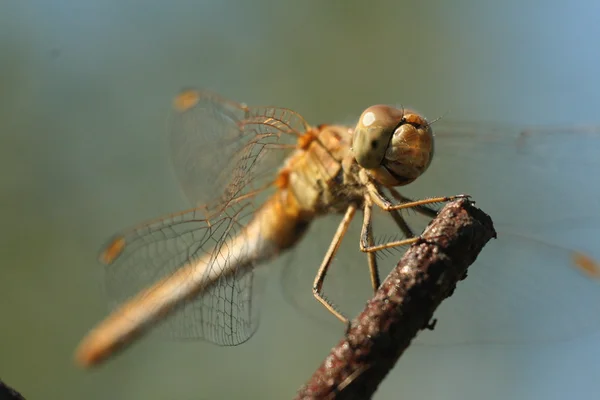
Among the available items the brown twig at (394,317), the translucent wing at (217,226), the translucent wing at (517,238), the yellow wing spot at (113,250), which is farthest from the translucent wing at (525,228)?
the brown twig at (394,317)

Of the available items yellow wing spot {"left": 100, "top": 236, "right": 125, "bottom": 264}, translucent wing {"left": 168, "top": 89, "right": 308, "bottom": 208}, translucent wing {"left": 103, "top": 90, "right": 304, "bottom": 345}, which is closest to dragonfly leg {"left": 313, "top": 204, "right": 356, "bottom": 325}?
translucent wing {"left": 103, "top": 90, "right": 304, "bottom": 345}

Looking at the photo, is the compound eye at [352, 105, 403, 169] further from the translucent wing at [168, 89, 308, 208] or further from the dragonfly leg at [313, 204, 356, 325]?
the translucent wing at [168, 89, 308, 208]

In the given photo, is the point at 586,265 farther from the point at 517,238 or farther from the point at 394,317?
the point at 394,317

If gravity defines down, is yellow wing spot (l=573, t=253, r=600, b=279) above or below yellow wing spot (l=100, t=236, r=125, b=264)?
above

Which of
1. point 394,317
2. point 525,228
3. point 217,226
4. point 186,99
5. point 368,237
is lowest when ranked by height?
point 394,317

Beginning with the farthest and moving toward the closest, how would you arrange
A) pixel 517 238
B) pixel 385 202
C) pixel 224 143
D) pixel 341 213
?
pixel 517 238 → pixel 224 143 → pixel 341 213 → pixel 385 202

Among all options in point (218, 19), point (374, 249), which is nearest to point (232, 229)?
point (374, 249)

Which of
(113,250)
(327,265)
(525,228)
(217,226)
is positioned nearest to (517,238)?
(525,228)
